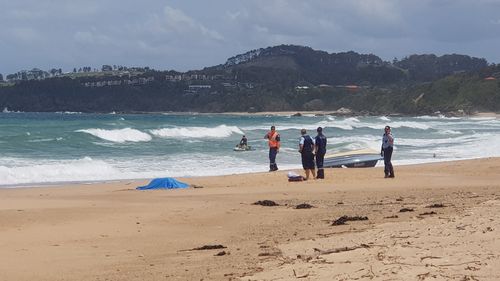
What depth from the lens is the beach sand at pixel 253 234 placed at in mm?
5938

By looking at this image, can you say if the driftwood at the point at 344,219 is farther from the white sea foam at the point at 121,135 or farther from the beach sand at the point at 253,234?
the white sea foam at the point at 121,135

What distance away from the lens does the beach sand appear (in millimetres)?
5938

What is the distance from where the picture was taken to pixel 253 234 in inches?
347

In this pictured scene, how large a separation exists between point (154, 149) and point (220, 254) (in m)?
26.2

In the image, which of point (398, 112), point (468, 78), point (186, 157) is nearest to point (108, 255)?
point (186, 157)

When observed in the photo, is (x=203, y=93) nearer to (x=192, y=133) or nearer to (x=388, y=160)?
(x=192, y=133)

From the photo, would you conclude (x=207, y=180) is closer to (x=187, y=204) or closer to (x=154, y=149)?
(x=187, y=204)

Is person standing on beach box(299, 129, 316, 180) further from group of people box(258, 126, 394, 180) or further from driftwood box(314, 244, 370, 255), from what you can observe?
driftwood box(314, 244, 370, 255)

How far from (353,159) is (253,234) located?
14.0 meters

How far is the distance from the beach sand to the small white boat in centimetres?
644

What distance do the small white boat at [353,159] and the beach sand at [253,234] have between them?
644 centimetres

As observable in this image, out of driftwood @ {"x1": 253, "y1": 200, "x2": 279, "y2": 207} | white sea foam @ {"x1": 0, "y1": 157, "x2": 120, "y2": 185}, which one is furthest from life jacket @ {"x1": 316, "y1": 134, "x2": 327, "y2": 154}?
driftwood @ {"x1": 253, "y1": 200, "x2": 279, "y2": 207}

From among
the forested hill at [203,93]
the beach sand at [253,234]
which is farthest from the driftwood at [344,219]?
the forested hill at [203,93]

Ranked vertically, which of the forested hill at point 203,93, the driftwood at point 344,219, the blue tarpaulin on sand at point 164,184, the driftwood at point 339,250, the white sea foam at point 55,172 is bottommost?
the white sea foam at point 55,172
